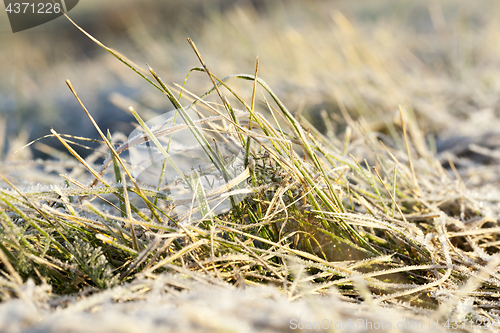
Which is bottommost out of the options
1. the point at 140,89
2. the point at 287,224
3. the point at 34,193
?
the point at 287,224

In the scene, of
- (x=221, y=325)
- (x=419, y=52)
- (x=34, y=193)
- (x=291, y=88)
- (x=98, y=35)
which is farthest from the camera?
Result: (x=98, y=35)

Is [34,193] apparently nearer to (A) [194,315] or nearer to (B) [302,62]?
(A) [194,315]

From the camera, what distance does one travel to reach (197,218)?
0.72m

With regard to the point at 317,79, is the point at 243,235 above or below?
below

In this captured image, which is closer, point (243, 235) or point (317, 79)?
point (243, 235)

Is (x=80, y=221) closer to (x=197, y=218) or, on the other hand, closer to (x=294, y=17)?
(x=197, y=218)

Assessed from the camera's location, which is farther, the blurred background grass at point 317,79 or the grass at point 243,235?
the blurred background grass at point 317,79

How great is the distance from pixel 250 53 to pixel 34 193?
2915mm

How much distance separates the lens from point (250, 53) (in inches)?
129

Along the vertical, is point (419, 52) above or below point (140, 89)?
below

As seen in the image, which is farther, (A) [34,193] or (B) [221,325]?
(A) [34,193]

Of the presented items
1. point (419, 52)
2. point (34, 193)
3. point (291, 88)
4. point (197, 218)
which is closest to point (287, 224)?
point (197, 218)

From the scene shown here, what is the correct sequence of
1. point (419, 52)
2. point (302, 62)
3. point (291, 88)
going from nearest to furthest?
point (291, 88), point (302, 62), point (419, 52)

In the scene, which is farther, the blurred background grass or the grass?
the blurred background grass
